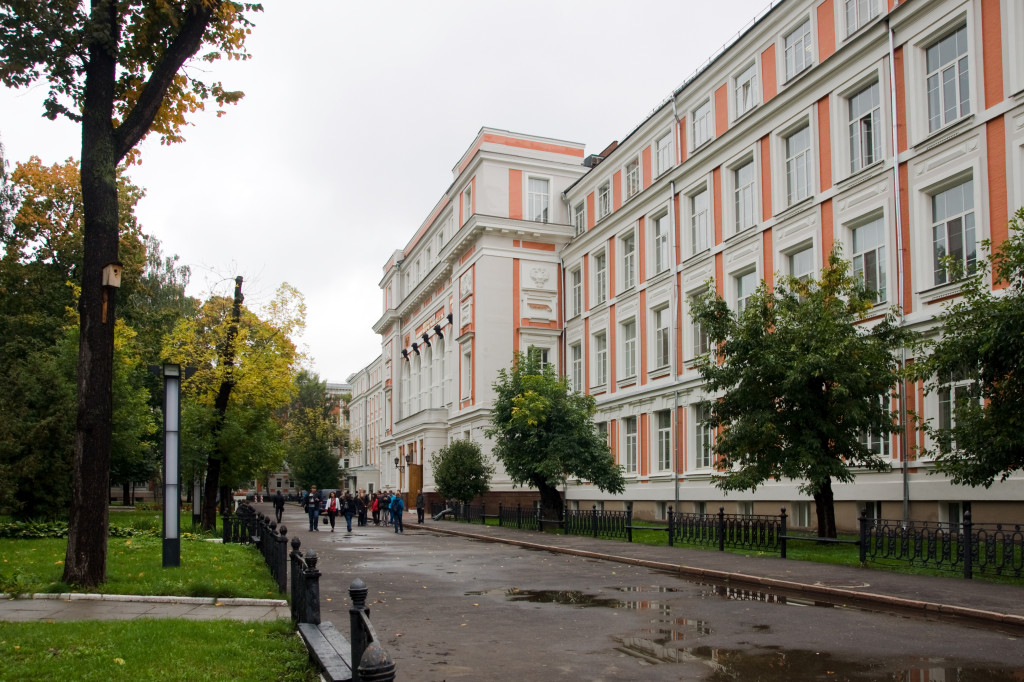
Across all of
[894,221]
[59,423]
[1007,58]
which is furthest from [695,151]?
[59,423]

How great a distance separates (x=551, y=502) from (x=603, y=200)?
1743 cm

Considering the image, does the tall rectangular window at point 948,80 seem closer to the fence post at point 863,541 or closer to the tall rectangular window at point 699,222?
the tall rectangular window at point 699,222

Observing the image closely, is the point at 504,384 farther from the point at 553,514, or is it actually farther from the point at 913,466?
the point at 913,466

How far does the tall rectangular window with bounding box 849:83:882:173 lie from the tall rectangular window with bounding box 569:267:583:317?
2103cm

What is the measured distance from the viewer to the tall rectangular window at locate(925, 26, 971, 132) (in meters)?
22.2

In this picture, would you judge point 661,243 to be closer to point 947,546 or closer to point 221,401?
point 221,401

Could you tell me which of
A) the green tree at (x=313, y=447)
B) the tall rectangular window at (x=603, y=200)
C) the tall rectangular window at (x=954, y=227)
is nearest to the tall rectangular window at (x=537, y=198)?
the tall rectangular window at (x=603, y=200)

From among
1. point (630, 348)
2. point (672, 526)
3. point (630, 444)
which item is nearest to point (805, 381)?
point (672, 526)

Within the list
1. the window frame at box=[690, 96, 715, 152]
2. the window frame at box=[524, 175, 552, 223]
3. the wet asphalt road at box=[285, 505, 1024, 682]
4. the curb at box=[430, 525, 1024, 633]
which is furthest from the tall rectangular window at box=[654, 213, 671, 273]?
the wet asphalt road at box=[285, 505, 1024, 682]

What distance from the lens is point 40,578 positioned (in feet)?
40.0

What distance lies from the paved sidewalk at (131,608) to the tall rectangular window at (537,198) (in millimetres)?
39094

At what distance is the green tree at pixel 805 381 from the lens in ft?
62.5

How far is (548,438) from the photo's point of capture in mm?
32156

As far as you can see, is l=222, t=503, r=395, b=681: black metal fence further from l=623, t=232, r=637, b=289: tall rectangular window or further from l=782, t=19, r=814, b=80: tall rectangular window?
l=623, t=232, r=637, b=289: tall rectangular window
